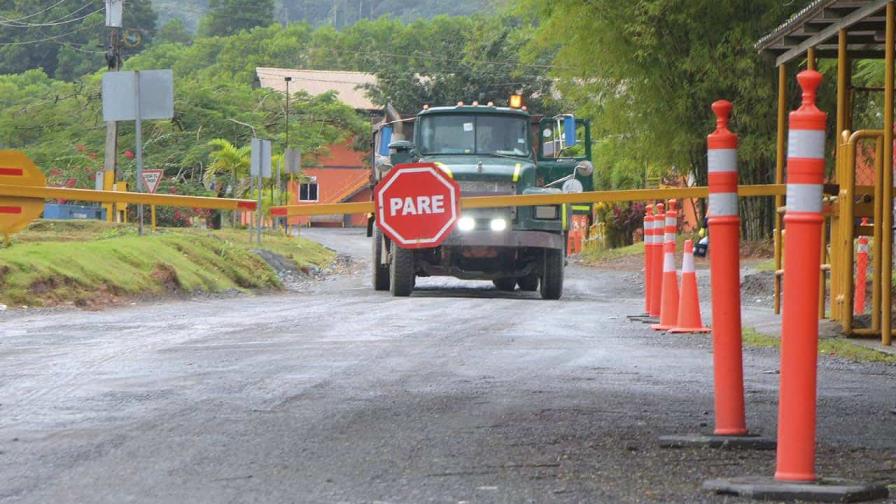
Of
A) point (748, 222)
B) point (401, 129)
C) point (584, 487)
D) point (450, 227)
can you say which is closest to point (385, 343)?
point (450, 227)

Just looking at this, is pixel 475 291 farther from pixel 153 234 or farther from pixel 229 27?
pixel 229 27

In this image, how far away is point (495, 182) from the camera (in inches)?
738

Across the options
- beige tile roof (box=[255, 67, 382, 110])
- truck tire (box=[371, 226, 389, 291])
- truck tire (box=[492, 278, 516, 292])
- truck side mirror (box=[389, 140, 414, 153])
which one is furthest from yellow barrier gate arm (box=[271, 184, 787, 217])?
beige tile roof (box=[255, 67, 382, 110])

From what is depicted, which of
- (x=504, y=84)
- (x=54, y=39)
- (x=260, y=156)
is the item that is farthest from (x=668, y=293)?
(x=54, y=39)

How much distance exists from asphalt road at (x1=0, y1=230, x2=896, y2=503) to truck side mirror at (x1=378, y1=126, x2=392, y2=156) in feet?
28.5

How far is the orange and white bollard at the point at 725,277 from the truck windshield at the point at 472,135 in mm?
13396

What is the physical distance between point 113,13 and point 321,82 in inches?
2135

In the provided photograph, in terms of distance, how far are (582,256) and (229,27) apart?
94473mm

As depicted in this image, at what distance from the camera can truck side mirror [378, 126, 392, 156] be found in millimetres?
21219

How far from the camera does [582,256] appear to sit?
4166 cm

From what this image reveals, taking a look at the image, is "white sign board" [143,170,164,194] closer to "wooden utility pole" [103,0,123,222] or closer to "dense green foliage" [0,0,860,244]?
"wooden utility pole" [103,0,123,222]

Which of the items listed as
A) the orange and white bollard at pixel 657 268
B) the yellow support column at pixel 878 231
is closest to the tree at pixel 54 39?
the orange and white bollard at pixel 657 268

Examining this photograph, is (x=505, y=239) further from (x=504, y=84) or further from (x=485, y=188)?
(x=504, y=84)

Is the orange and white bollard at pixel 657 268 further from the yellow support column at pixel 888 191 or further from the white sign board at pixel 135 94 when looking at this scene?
the white sign board at pixel 135 94
